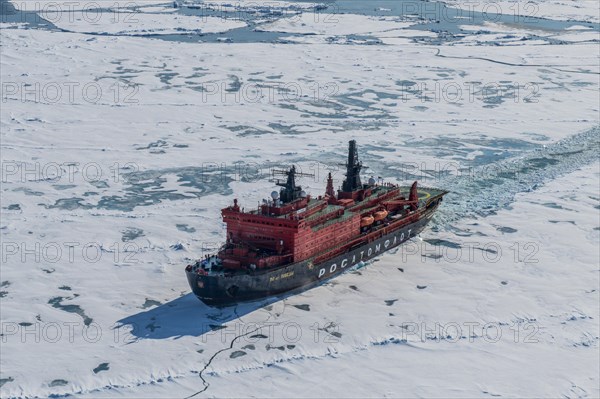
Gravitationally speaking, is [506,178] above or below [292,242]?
above

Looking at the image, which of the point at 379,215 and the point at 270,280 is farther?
the point at 379,215

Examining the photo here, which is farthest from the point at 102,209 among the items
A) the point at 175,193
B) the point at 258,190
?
the point at 258,190

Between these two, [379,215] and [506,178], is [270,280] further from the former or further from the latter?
[506,178]

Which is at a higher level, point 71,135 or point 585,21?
point 585,21

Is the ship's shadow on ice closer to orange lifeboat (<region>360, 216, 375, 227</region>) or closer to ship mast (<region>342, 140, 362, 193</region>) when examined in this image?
orange lifeboat (<region>360, 216, 375, 227</region>)

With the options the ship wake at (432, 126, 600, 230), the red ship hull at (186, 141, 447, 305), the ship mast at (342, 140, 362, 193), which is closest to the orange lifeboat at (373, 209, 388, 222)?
the red ship hull at (186, 141, 447, 305)

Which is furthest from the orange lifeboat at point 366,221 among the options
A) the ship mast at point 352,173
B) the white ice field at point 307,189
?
the ship mast at point 352,173

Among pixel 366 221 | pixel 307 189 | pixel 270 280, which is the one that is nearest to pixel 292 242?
pixel 270 280

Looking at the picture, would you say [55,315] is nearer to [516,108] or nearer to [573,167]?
[573,167]
